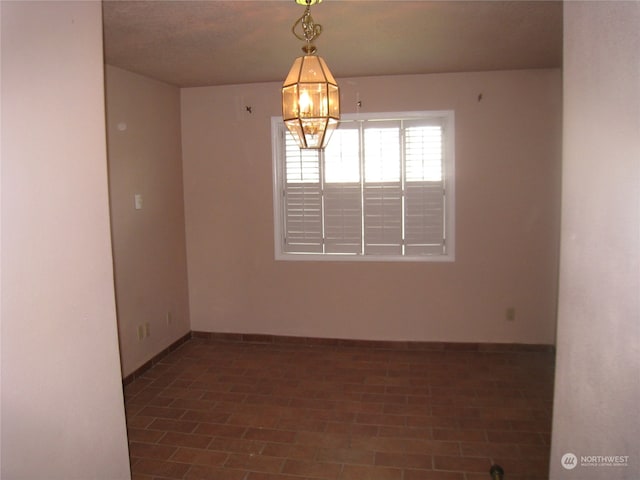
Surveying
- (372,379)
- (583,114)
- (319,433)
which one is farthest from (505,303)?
(583,114)

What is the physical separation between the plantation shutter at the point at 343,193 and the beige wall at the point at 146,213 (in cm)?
144

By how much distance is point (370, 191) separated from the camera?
14.7 feet

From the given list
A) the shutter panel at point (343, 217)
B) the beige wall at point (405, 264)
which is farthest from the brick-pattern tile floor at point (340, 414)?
the shutter panel at point (343, 217)

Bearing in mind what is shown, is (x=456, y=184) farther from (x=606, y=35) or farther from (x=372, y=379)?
(x=606, y=35)

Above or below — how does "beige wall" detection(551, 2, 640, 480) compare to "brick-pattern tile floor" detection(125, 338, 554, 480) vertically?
above

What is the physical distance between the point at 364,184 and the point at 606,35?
3054 millimetres

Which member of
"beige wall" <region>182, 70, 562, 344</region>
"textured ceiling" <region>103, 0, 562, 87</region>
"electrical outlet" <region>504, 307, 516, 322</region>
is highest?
"textured ceiling" <region>103, 0, 562, 87</region>

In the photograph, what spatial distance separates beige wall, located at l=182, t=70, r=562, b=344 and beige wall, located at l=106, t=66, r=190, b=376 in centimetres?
20

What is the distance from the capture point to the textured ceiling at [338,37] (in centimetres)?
257

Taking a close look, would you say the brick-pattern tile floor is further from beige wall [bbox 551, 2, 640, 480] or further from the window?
beige wall [bbox 551, 2, 640, 480]

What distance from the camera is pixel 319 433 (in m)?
3.05

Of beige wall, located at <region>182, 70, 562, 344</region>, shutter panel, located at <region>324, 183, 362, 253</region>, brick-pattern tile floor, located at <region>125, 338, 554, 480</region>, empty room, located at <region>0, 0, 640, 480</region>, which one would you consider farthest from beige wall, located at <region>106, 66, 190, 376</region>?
shutter panel, located at <region>324, 183, 362, 253</region>

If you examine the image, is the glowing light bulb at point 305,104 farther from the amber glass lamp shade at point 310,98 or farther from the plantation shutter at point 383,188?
the plantation shutter at point 383,188

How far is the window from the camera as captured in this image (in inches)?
172
